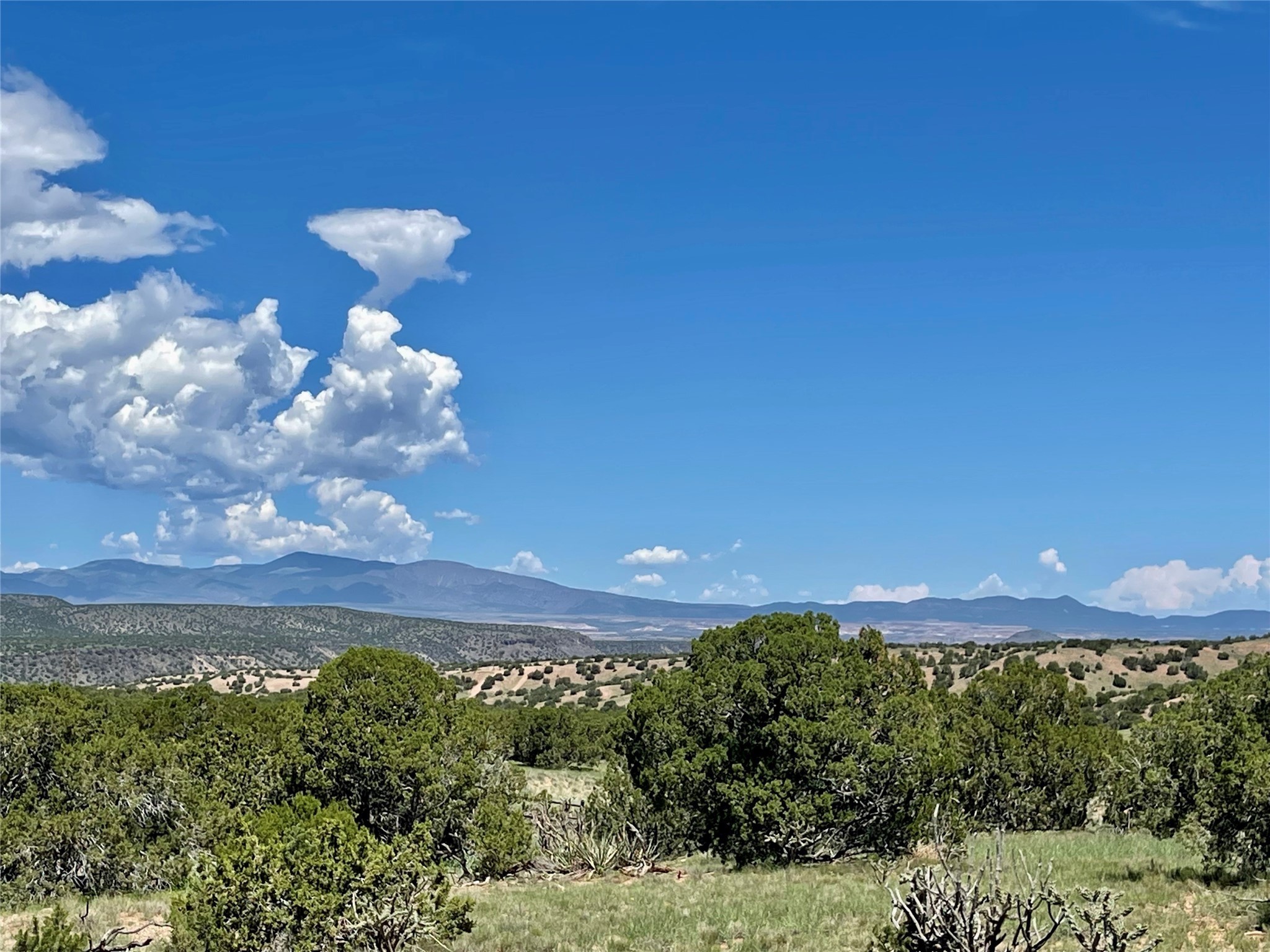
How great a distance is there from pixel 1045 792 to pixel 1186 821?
10307mm

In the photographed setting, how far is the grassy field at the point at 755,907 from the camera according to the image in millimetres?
12820

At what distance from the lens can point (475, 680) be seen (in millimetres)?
89062

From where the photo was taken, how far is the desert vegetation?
43.9 ft

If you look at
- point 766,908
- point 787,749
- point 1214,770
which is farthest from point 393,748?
point 1214,770

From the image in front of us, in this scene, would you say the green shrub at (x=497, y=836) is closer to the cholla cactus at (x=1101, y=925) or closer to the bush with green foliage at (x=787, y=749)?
the bush with green foliage at (x=787, y=749)

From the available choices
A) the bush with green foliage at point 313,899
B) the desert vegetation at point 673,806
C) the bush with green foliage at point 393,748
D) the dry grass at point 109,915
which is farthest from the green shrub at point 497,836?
the bush with green foliage at point 313,899

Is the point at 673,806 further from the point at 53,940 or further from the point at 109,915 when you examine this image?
the point at 53,940

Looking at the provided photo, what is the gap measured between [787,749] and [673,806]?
9.19 feet

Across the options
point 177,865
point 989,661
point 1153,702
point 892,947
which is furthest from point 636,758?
point 989,661

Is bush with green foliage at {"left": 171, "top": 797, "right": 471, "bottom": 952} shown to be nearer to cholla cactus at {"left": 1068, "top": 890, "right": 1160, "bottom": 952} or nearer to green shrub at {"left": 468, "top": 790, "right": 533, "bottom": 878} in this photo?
cholla cactus at {"left": 1068, "top": 890, "right": 1160, "bottom": 952}

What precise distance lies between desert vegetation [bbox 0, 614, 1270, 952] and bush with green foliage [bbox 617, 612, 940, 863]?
5cm

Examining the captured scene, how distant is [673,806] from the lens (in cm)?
2002

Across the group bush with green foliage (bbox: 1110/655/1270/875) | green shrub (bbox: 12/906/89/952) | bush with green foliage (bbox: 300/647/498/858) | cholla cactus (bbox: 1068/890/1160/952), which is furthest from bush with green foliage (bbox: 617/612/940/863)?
green shrub (bbox: 12/906/89/952)

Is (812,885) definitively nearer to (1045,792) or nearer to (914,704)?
(914,704)
